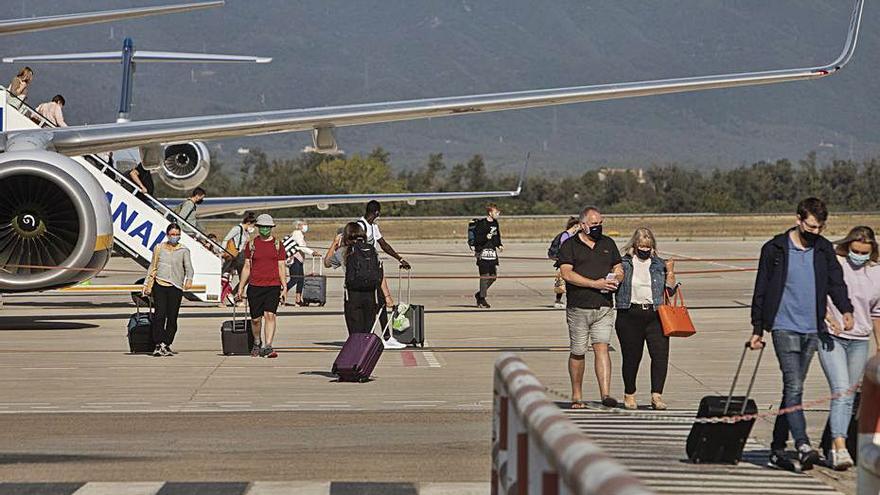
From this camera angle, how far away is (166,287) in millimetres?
18609

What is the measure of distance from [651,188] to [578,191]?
732 centimetres

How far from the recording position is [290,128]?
21.6 metres

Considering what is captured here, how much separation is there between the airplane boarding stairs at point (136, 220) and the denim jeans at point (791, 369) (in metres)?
14.6

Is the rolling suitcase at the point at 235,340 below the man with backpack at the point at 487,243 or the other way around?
below

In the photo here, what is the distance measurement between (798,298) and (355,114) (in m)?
11.0

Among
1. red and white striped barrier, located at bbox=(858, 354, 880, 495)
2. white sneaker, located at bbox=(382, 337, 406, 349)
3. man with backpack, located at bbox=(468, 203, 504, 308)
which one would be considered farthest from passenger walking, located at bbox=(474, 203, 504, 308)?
red and white striped barrier, located at bbox=(858, 354, 880, 495)

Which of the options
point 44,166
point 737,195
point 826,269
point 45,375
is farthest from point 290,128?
point 737,195

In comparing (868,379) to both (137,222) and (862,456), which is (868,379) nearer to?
(862,456)

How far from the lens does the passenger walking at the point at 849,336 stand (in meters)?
10.6

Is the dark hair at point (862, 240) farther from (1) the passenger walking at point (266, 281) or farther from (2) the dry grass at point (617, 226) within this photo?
(2) the dry grass at point (617, 226)

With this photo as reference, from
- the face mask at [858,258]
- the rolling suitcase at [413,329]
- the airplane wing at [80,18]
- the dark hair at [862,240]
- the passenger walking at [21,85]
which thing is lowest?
the rolling suitcase at [413,329]

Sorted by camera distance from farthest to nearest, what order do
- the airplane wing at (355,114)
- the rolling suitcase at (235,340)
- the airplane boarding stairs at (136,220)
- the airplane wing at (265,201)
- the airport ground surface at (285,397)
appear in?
the airplane wing at (265,201) → the airplane boarding stairs at (136,220) → the airplane wing at (355,114) → the rolling suitcase at (235,340) → the airport ground surface at (285,397)

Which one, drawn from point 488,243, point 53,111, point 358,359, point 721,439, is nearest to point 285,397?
point 358,359

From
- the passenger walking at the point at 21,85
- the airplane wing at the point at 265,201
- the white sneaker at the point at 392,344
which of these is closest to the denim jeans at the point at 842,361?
the white sneaker at the point at 392,344
